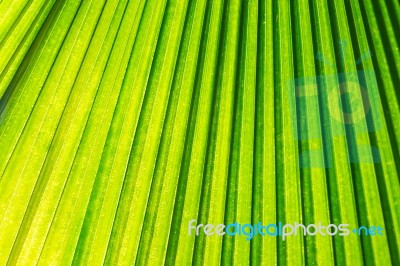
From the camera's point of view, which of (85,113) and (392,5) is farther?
(392,5)

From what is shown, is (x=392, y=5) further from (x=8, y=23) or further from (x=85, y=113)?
(x=8, y=23)

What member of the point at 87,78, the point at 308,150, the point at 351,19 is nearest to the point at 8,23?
the point at 87,78

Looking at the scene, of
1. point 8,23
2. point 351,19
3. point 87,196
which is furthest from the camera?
point 351,19

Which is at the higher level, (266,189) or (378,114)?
(378,114)

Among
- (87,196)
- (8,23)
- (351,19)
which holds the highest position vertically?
(351,19)

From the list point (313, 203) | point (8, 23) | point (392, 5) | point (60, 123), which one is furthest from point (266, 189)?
point (8, 23)

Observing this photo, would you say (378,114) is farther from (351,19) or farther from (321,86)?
(351,19)

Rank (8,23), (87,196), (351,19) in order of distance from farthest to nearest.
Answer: (351,19) → (8,23) → (87,196)
